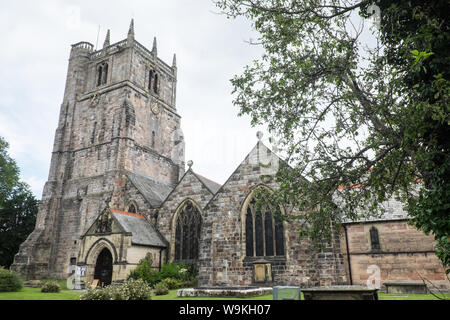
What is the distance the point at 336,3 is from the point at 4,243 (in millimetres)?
42666

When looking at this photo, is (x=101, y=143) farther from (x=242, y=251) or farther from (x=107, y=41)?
(x=242, y=251)

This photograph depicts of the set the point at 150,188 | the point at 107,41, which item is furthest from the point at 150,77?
the point at 150,188

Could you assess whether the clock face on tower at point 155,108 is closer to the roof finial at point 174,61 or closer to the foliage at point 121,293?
the roof finial at point 174,61

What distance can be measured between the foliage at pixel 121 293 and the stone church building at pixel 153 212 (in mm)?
6055

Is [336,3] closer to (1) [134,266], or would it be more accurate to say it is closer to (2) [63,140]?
(1) [134,266]

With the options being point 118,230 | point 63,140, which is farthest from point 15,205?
point 118,230

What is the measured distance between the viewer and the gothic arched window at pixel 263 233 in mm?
19312

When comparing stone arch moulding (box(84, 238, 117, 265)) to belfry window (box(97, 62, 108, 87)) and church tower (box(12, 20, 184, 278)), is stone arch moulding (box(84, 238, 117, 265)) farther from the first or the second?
belfry window (box(97, 62, 108, 87))

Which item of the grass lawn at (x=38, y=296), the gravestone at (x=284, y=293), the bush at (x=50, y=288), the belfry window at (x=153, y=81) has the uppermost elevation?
the belfry window at (x=153, y=81)

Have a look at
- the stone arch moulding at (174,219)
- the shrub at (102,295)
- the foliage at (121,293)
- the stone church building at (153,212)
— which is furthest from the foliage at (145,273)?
the shrub at (102,295)

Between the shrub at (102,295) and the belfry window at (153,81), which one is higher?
the belfry window at (153,81)

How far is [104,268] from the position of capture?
21.4 m

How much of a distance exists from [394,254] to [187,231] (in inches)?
562

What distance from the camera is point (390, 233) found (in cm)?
1777
